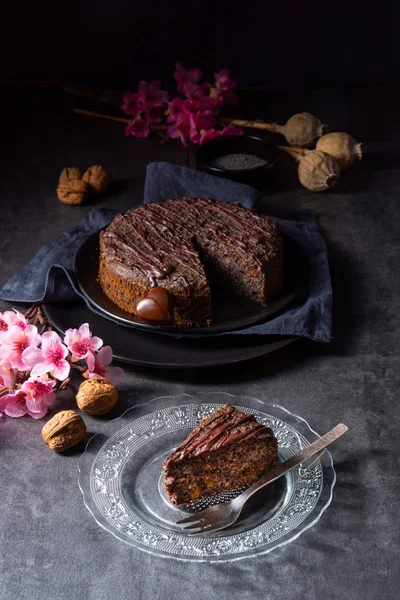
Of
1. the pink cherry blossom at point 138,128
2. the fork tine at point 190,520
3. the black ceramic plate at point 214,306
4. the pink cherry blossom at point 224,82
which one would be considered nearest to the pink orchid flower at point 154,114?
the pink cherry blossom at point 138,128

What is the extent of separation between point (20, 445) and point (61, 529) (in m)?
0.42

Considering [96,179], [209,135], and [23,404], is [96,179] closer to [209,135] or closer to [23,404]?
[209,135]

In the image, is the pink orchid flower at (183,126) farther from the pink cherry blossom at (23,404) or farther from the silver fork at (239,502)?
A: the silver fork at (239,502)

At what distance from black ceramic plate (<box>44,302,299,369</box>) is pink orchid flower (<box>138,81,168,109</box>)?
6.62ft

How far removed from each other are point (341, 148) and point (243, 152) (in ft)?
1.69

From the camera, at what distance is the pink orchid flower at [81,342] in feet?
9.20

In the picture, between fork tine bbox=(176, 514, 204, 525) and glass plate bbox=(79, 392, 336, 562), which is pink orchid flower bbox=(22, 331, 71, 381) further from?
fork tine bbox=(176, 514, 204, 525)

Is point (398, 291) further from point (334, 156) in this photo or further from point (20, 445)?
point (20, 445)

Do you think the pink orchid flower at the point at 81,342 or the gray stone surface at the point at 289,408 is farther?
the pink orchid flower at the point at 81,342

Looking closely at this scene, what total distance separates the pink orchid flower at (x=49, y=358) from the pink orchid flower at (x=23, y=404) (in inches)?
3.2

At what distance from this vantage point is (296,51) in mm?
5410

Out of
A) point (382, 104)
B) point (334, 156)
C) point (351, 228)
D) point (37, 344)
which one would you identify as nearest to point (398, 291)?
point (351, 228)

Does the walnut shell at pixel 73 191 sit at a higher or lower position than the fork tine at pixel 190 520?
higher

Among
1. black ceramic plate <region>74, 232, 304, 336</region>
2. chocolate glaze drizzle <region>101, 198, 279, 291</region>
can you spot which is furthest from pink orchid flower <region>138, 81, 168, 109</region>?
black ceramic plate <region>74, 232, 304, 336</region>
